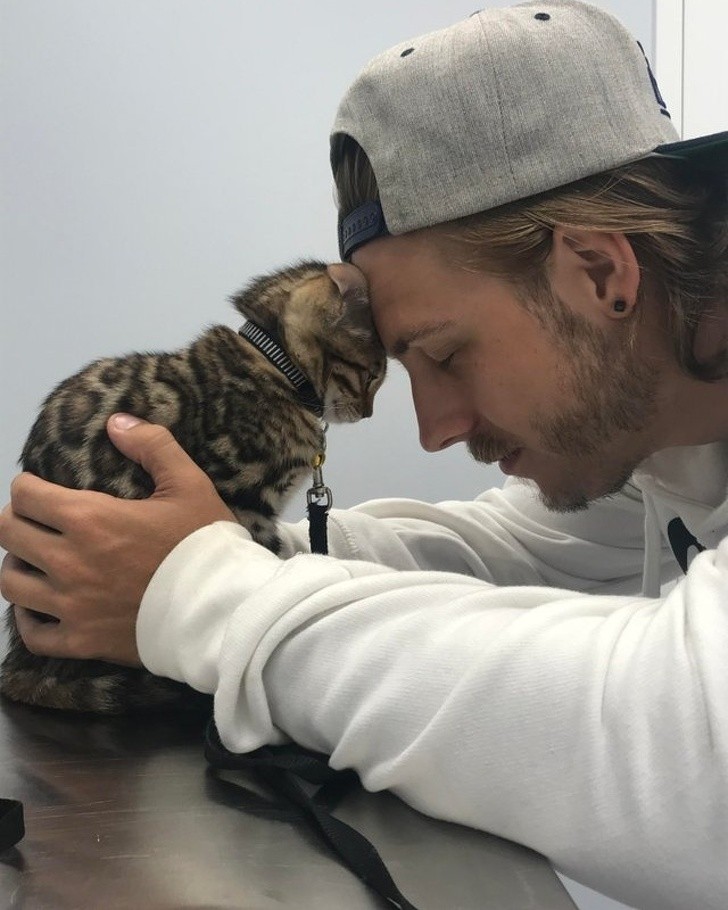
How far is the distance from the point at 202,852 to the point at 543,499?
25.1 inches

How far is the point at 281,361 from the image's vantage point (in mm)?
1089

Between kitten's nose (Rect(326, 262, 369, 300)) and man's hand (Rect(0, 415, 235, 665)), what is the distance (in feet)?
0.90

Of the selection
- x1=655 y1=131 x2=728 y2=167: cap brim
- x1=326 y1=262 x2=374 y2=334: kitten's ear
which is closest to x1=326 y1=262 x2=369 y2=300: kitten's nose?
x1=326 y1=262 x2=374 y2=334: kitten's ear

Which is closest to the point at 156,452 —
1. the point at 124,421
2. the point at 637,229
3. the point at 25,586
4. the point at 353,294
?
the point at 124,421

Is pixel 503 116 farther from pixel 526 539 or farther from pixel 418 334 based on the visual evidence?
pixel 526 539

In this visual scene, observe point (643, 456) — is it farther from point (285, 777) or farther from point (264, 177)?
point (264, 177)

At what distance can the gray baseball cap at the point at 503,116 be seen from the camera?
805 millimetres

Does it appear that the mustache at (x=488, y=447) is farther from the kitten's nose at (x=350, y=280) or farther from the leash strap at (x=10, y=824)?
the leash strap at (x=10, y=824)

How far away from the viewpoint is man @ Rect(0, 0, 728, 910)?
21.0 inches

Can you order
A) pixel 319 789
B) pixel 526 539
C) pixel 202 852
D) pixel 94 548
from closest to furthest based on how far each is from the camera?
pixel 202 852
pixel 319 789
pixel 94 548
pixel 526 539

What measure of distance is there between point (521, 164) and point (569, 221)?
0.07 metres

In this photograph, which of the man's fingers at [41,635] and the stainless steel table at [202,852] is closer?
the stainless steel table at [202,852]

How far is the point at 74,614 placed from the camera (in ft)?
2.61

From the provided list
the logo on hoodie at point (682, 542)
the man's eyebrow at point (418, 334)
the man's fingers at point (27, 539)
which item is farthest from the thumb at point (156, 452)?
the logo on hoodie at point (682, 542)
